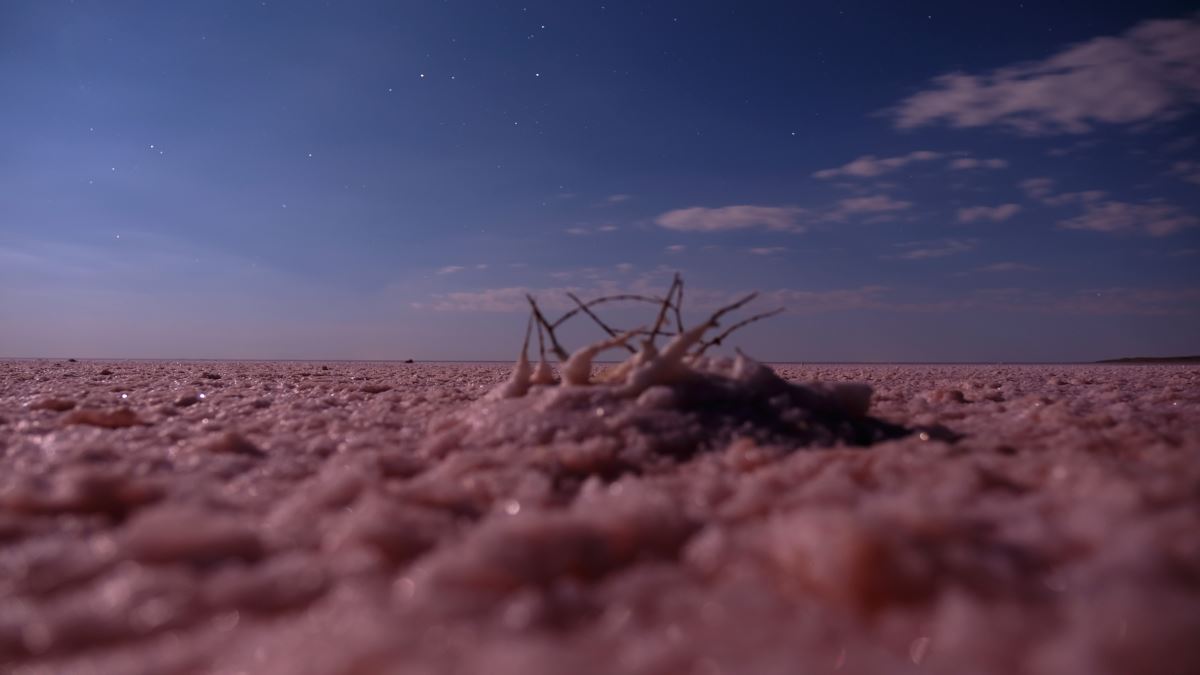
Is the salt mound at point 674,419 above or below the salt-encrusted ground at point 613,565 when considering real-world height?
above

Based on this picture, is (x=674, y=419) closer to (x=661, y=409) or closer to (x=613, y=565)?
(x=661, y=409)

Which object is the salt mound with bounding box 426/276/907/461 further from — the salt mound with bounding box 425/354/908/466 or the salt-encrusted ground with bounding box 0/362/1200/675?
the salt-encrusted ground with bounding box 0/362/1200/675

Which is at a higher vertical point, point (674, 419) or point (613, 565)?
point (674, 419)

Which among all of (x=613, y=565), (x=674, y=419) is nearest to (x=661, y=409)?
(x=674, y=419)

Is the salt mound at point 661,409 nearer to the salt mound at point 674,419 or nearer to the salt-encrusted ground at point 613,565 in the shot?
the salt mound at point 674,419

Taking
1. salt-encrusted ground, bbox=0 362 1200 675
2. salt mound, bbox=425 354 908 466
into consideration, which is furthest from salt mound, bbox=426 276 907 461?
salt-encrusted ground, bbox=0 362 1200 675

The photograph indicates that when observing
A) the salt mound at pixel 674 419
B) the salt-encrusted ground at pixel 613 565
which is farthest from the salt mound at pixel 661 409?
the salt-encrusted ground at pixel 613 565

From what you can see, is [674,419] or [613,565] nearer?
[613,565]

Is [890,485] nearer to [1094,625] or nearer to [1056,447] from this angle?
[1094,625]
